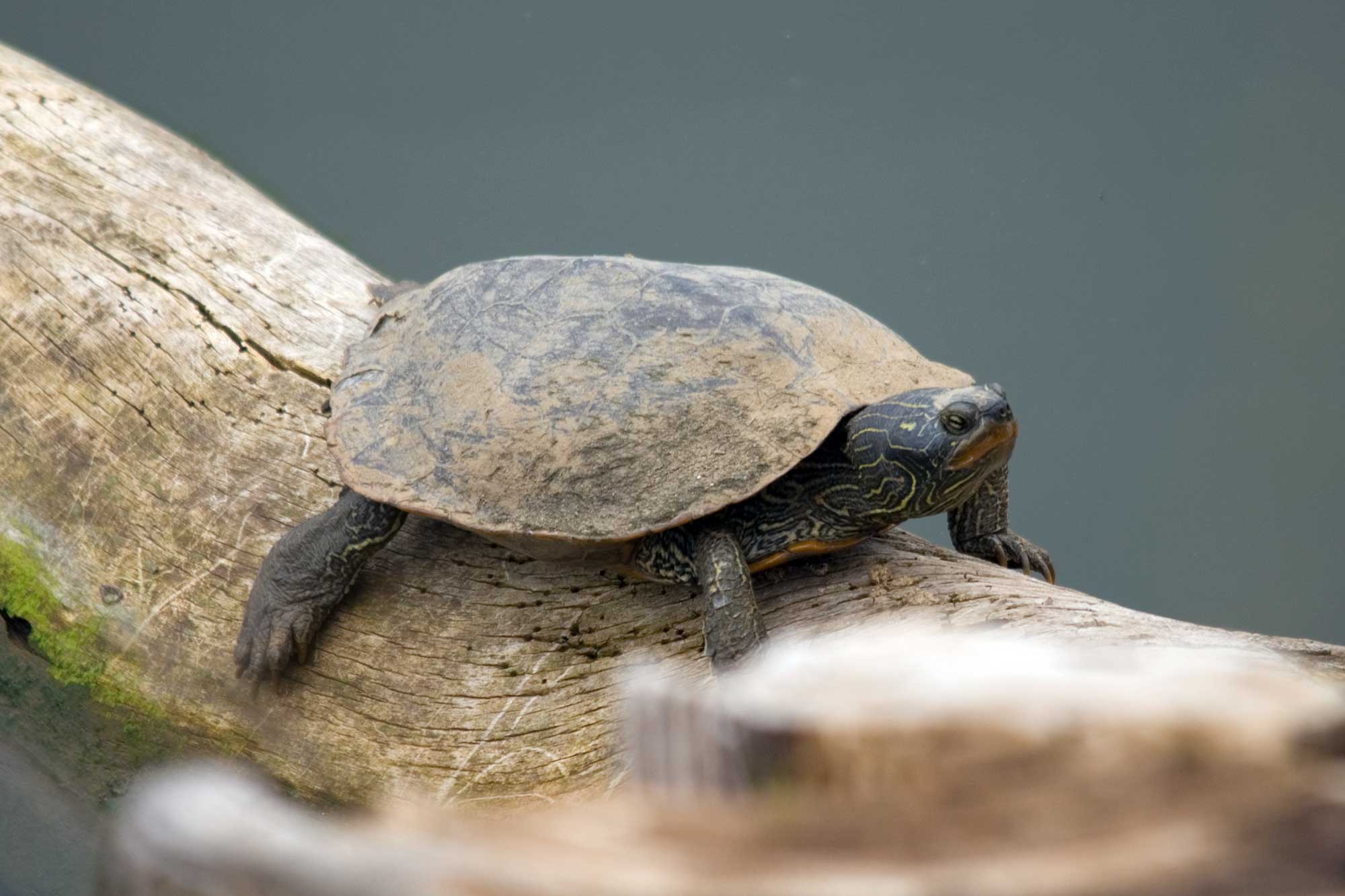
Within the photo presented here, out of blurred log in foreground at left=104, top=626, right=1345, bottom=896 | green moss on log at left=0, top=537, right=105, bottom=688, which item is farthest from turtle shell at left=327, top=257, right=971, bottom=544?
blurred log in foreground at left=104, top=626, right=1345, bottom=896

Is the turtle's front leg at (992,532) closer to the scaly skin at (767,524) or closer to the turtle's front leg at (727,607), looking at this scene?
the scaly skin at (767,524)

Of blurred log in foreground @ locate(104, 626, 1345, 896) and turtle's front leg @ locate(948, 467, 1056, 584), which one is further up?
blurred log in foreground @ locate(104, 626, 1345, 896)

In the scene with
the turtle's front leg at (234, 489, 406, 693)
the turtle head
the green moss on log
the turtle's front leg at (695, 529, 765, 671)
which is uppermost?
the turtle head

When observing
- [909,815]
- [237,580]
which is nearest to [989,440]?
[909,815]

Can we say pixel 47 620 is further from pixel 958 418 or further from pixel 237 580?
pixel 958 418

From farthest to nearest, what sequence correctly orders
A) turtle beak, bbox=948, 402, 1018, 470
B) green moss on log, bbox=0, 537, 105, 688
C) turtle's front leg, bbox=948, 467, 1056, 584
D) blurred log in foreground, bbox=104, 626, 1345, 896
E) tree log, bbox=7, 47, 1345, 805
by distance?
1. turtle's front leg, bbox=948, 467, 1056, 584
2. green moss on log, bbox=0, 537, 105, 688
3. tree log, bbox=7, 47, 1345, 805
4. turtle beak, bbox=948, 402, 1018, 470
5. blurred log in foreground, bbox=104, 626, 1345, 896

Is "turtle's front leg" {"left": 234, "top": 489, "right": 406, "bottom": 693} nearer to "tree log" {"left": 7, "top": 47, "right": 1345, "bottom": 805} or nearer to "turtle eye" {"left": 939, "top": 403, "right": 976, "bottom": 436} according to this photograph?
"tree log" {"left": 7, "top": 47, "right": 1345, "bottom": 805}

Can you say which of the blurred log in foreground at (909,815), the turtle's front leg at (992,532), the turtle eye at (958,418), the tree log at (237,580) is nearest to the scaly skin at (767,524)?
the turtle eye at (958,418)

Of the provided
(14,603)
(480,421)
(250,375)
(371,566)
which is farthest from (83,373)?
(480,421)

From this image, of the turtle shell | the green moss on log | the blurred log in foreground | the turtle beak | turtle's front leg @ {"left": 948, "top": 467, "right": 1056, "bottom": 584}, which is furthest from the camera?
turtle's front leg @ {"left": 948, "top": 467, "right": 1056, "bottom": 584}
